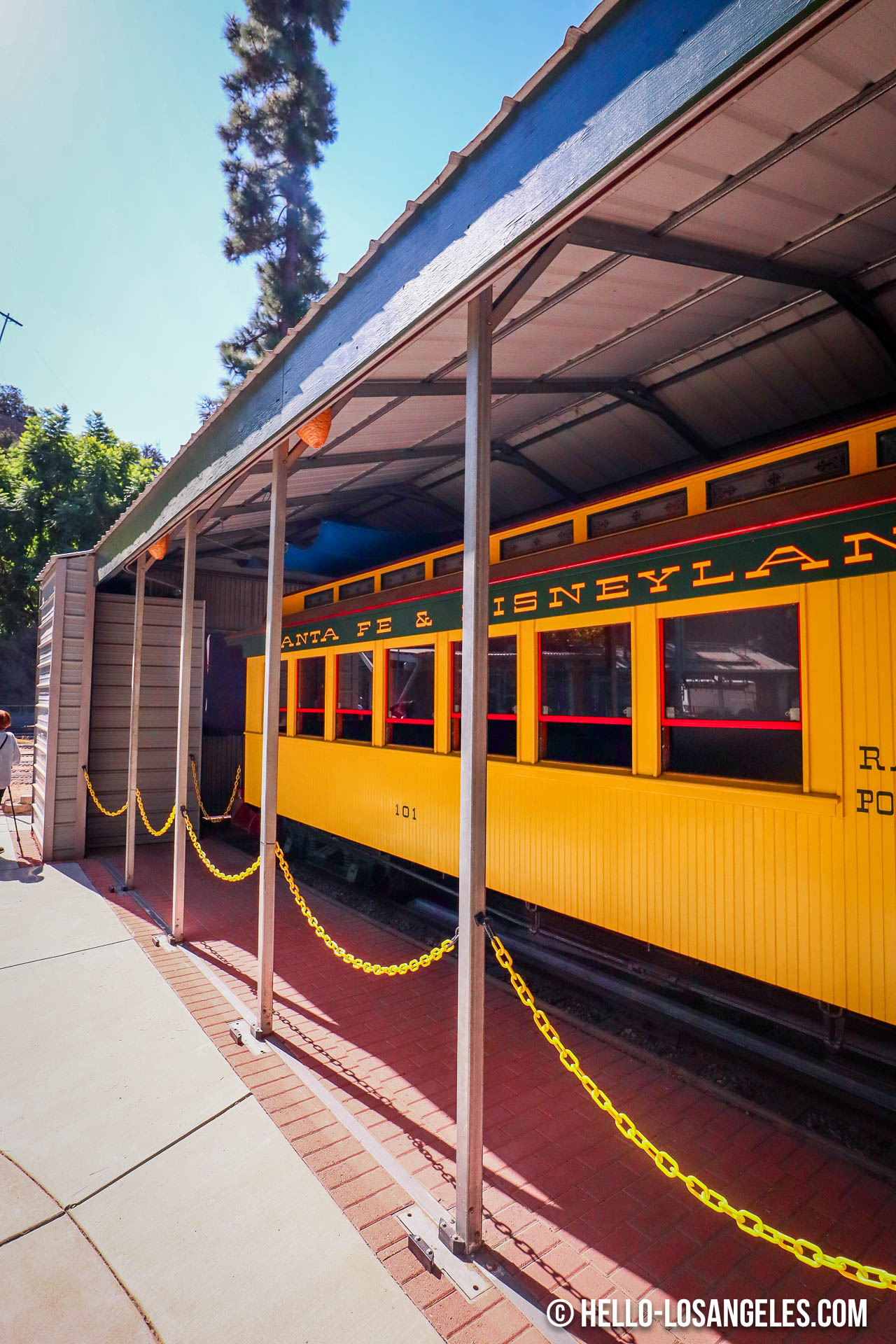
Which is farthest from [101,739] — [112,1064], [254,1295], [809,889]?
[809,889]

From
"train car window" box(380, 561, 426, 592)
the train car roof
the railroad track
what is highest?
the train car roof

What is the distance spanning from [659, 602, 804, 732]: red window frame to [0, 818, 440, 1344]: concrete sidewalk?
261cm

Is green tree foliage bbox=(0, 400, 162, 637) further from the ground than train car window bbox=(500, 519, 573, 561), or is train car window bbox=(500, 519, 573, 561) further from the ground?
green tree foliage bbox=(0, 400, 162, 637)

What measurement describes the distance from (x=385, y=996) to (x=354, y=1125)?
1481 millimetres

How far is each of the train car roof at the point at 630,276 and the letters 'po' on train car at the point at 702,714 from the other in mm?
886

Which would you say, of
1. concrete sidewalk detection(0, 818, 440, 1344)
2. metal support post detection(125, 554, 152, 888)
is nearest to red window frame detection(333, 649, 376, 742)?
metal support post detection(125, 554, 152, 888)

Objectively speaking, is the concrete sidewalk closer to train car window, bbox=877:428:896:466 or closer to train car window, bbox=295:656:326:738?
train car window, bbox=877:428:896:466

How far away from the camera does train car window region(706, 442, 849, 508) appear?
120 inches

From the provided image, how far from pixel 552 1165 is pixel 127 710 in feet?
24.5

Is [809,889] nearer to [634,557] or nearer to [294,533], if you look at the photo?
[634,557]

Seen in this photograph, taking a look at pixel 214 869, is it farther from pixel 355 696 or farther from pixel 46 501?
pixel 46 501

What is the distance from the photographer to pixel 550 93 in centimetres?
189

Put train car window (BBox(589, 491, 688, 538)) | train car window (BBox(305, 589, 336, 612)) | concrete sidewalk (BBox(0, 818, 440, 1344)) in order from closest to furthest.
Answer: concrete sidewalk (BBox(0, 818, 440, 1344)) < train car window (BBox(589, 491, 688, 538)) < train car window (BBox(305, 589, 336, 612))

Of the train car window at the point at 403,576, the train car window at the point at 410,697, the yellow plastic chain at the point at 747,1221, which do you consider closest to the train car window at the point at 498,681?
the train car window at the point at 410,697
